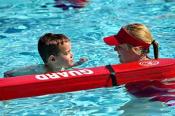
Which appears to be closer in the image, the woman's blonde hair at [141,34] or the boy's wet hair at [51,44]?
the woman's blonde hair at [141,34]

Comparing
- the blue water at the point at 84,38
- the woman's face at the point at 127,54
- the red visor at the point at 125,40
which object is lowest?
the blue water at the point at 84,38

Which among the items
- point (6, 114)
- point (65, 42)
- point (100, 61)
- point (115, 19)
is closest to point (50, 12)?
point (115, 19)

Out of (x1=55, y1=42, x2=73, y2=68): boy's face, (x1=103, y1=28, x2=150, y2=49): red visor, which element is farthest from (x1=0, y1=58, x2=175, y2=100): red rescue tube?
(x1=55, y1=42, x2=73, y2=68): boy's face

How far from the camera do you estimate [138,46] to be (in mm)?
4309

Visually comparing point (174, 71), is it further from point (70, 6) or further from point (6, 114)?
point (70, 6)

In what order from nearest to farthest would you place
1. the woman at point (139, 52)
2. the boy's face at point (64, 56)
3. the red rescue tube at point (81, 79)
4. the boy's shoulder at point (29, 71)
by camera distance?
the red rescue tube at point (81, 79), the woman at point (139, 52), the boy's face at point (64, 56), the boy's shoulder at point (29, 71)

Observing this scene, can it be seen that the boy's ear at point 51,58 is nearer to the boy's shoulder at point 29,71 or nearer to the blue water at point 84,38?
the boy's shoulder at point 29,71

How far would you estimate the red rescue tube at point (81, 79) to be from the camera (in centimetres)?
394

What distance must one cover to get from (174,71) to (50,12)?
444cm

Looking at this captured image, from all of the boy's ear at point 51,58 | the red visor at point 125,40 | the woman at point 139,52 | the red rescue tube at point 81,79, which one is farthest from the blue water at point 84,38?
the red visor at point 125,40

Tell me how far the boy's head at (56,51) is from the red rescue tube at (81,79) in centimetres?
53

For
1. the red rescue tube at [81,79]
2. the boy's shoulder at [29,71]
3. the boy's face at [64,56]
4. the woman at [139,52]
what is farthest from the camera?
the boy's shoulder at [29,71]

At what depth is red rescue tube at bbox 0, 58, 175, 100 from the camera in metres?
3.94

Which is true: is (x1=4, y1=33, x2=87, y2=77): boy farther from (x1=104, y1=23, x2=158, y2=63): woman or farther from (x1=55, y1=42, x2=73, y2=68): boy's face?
(x1=104, y1=23, x2=158, y2=63): woman
